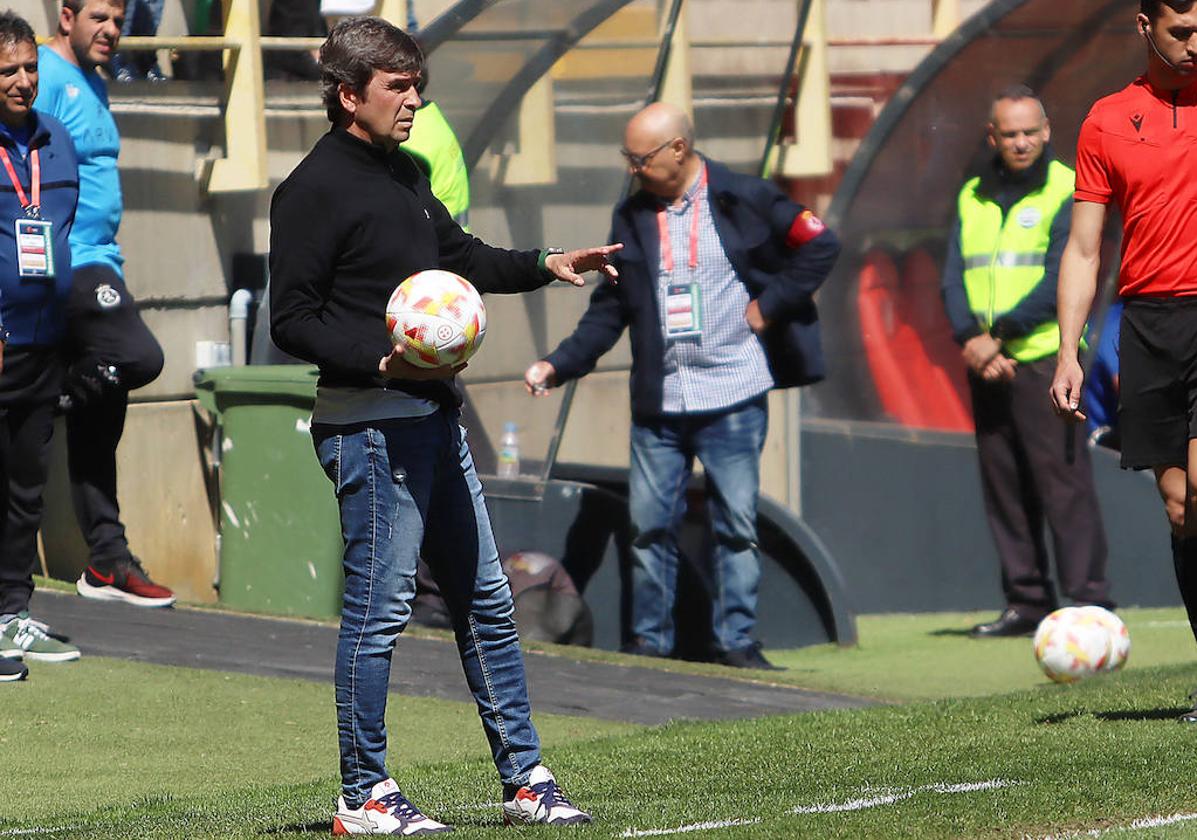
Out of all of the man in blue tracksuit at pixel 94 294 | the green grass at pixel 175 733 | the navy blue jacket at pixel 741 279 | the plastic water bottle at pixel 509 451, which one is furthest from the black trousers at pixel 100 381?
the plastic water bottle at pixel 509 451

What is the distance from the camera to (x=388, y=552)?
5.12 m

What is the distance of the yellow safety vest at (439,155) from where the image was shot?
9.09 m

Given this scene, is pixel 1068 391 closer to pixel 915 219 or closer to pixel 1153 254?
pixel 1153 254

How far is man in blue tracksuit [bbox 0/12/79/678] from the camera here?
8008 millimetres

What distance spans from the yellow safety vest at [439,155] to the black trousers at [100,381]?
1.36m

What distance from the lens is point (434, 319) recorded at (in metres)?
4.90

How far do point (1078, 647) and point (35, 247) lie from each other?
Result: 4338 millimetres

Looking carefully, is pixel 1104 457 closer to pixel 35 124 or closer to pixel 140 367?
pixel 140 367

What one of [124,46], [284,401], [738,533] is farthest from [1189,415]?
[124,46]

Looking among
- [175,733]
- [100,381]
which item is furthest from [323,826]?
[100,381]

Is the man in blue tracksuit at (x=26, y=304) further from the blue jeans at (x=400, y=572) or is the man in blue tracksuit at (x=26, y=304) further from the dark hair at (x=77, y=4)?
the blue jeans at (x=400, y=572)

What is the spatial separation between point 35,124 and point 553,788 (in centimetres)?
407

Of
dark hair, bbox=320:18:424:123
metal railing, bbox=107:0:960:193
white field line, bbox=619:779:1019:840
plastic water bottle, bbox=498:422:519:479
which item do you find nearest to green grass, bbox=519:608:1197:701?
plastic water bottle, bbox=498:422:519:479

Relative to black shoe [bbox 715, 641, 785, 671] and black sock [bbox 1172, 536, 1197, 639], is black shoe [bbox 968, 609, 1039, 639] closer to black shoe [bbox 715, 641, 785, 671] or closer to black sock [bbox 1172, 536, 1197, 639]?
black shoe [bbox 715, 641, 785, 671]
